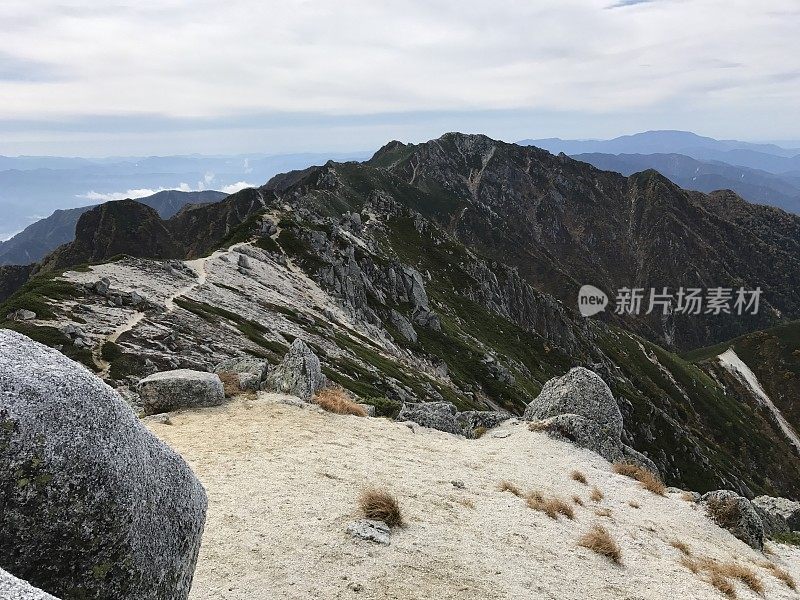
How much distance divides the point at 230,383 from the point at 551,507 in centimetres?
1981

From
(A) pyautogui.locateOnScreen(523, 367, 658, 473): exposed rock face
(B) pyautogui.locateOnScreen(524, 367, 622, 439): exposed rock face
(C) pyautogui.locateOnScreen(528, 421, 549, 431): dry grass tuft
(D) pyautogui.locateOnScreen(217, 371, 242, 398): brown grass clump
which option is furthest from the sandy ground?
(B) pyautogui.locateOnScreen(524, 367, 622, 439): exposed rock face

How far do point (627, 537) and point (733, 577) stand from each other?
3.30 m

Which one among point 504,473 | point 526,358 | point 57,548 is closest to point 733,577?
point 504,473

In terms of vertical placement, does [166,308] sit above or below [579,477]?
below

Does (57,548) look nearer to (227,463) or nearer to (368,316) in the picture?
(227,463)

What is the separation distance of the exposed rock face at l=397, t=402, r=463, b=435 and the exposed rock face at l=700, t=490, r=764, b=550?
13.7 m

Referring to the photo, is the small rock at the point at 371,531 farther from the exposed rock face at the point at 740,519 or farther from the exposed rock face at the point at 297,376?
the exposed rock face at the point at 740,519

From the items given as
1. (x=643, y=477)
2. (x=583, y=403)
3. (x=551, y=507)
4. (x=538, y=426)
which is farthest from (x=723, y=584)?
(x=583, y=403)

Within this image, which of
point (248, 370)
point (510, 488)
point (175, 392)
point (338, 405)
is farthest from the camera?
point (248, 370)

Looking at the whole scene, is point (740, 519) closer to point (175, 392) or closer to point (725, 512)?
point (725, 512)

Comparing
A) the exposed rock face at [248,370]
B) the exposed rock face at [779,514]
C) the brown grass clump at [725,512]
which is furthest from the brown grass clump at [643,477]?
the exposed rock face at [248,370]

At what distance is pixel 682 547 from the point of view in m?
18.3

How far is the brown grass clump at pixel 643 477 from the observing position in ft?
79.7

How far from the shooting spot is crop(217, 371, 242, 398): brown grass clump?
94.0 ft
